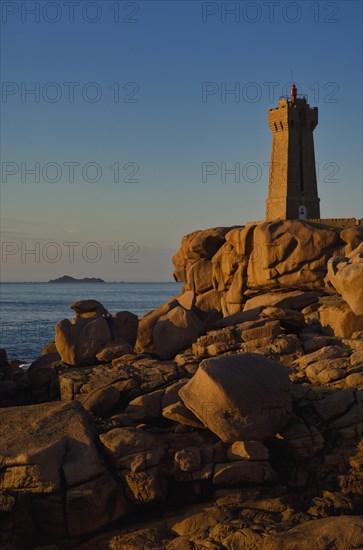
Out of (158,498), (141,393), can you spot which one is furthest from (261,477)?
(141,393)

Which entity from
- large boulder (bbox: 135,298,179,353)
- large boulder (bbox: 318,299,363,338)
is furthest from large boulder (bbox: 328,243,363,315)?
large boulder (bbox: 135,298,179,353)

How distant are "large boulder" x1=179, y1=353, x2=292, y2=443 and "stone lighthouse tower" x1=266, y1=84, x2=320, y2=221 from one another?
2870 cm

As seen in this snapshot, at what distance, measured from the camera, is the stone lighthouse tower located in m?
44.5

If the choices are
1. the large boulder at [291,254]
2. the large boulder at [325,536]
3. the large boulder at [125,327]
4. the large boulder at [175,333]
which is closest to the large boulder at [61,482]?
the large boulder at [325,536]

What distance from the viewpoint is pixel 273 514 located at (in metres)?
13.8

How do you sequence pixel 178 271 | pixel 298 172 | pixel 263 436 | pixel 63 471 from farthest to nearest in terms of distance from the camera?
pixel 298 172 → pixel 178 271 → pixel 263 436 → pixel 63 471

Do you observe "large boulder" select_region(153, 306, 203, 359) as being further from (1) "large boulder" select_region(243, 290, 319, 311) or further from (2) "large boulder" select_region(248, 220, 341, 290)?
(2) "large boulder" select_region(248, 220, 341, 290)

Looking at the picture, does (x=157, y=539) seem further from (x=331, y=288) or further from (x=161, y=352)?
(x=331, y=288)

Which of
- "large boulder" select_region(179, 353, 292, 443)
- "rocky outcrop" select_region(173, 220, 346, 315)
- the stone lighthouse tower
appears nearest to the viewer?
"large boulder" select_region(179, 353, 292, 443)

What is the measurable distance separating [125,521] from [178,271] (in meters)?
25.0

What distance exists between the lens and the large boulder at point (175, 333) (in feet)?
86.4

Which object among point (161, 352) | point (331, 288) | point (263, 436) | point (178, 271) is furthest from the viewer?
point (178, 271)

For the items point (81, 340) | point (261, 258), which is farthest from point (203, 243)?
point (81, 340)

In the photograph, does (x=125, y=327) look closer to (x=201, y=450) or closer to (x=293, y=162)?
(x=201, y=450)
